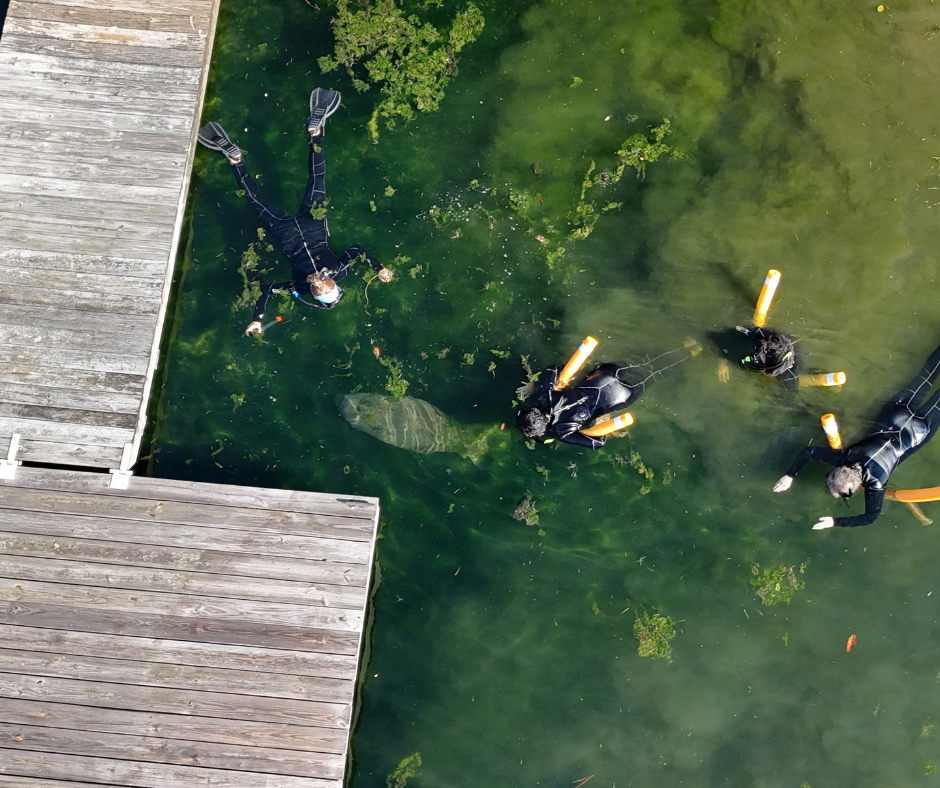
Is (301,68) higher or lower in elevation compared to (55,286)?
higher

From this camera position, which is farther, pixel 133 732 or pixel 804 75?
pixel 804 75

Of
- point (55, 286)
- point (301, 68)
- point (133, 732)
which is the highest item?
point (301, 68)

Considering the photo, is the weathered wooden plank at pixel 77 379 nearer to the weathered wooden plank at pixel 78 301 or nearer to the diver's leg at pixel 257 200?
the weathered wooden plank at pixel 78 301

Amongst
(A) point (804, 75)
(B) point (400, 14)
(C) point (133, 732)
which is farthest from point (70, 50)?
(A) point (804, 75)

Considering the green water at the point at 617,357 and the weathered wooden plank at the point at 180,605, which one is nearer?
the weathered wooden plank at the point at 180,605

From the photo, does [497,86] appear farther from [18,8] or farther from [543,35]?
[18,8]

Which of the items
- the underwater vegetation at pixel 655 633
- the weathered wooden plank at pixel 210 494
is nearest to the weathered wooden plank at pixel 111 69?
the weathered wooden plank at pixel 210 494

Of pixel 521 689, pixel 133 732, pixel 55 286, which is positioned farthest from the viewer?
pixel 521 689
